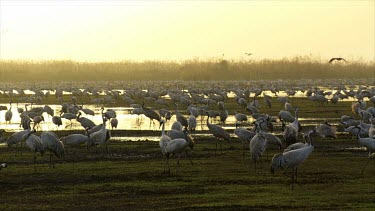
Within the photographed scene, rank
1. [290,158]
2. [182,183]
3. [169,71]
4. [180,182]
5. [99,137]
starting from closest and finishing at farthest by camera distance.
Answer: [290,158] → [182,183] → [180,182] → [99,137] → [169,71]

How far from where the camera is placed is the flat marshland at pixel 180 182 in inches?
509

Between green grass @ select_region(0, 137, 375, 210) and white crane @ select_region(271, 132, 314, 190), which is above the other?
white crane @ select_region(271, 132, 314, 190)

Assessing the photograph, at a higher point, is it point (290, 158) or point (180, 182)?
point (290, 158)

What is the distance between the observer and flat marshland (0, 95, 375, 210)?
12922mm

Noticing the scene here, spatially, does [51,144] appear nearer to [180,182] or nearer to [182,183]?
[180,182]

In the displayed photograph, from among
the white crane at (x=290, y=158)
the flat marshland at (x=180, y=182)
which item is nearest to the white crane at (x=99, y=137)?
the flat marshland at (x=180, y=182)

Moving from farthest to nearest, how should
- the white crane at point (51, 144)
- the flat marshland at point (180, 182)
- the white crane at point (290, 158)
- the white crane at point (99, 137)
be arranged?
the white crane at point (99, 137) → the white crane at point (51, 144) → the white crane at point (290, 158) → the flat marshland at point (180, 182)

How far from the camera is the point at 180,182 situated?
15.2 m

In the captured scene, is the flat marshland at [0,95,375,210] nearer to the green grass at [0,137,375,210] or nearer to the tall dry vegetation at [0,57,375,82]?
the green grass at [0,137,375,210]

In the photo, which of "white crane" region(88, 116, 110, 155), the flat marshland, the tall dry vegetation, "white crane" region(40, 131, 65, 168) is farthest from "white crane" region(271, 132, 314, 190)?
the tall dry vegetation

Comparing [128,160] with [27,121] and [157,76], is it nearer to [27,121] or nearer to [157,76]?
[27,121]

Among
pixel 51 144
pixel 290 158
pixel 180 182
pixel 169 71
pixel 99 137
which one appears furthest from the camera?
pixel 169 71

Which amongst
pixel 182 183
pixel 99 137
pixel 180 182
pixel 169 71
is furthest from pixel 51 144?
pixel 169 71

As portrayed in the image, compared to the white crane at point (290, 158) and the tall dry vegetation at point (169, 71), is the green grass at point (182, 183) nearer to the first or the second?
the white crane at point (290, 158)
